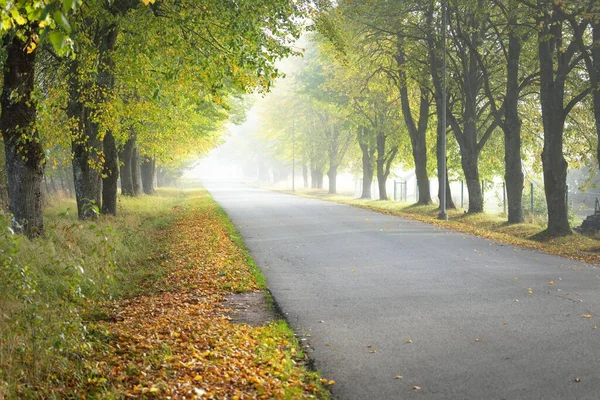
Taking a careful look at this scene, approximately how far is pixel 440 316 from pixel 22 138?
7.70 m

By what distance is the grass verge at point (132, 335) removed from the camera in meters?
4.98

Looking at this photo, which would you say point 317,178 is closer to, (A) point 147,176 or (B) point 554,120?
(A) point 147,176

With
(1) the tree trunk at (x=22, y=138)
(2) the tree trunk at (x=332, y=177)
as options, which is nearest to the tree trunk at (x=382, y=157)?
(2) the tree trunk at (x=332, y=177)

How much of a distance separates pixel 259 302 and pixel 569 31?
1739 cm

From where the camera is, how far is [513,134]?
69.4 feet

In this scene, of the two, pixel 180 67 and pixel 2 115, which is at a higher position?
pixel 180 67

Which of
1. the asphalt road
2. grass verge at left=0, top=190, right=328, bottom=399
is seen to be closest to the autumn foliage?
grass verge at left=0, top=190, right=328, bottom=399

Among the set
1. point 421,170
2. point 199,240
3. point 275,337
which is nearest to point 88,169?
point 199,240

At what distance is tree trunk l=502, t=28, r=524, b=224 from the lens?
20609 millimetres

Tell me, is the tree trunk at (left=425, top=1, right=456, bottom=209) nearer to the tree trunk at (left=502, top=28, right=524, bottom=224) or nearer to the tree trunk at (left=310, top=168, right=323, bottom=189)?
the tree trunk at (left=502, top=28, right=524, bottom=224)

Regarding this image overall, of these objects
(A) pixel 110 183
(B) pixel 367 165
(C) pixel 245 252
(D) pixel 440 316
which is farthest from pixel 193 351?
(B) pixel 367 165

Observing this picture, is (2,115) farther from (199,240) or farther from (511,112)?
(511,112)

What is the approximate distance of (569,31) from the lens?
20.7 metres

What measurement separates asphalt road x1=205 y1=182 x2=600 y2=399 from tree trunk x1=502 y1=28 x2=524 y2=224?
24.8 ft
